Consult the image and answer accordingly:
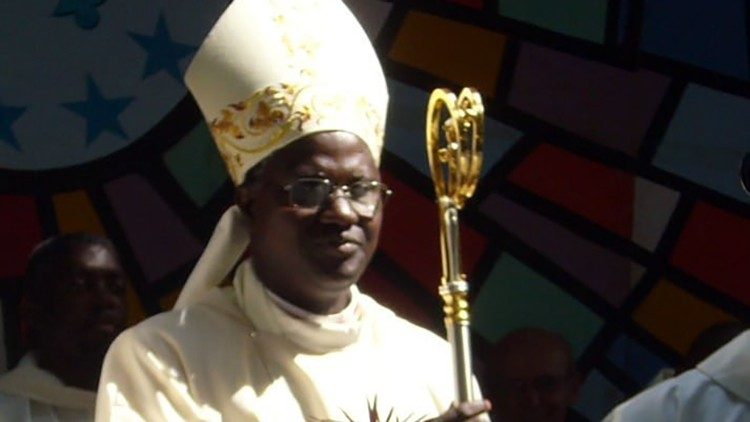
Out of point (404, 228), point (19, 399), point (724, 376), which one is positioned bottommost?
point (19, 399)

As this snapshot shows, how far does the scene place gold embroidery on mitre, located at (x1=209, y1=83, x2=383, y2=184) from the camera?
5980 mm

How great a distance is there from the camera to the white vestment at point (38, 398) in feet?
23.2

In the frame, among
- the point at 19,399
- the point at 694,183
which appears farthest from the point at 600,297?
the point at 19,399

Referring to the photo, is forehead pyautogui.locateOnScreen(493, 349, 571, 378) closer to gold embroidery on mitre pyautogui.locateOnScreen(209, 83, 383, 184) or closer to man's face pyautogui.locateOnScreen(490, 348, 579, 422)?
man's face pyautogui.locateOnScreen(490, 348, 579, 422)

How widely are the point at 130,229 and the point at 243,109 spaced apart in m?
2.04

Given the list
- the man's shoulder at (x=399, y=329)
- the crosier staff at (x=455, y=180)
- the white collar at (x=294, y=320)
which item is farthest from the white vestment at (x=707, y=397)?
the man's shoulder at (x=399, y=329)

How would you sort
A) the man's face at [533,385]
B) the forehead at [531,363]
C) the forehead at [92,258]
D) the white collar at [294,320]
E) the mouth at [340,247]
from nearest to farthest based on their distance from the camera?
the mouth at [340,247]
the white collar at [294,320]
the forehead at [92,258]
the man's face at [533,385]
the forehead at [531,363]

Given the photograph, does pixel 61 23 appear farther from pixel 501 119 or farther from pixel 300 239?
pixel 300 239

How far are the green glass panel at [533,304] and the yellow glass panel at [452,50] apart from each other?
0.54 m

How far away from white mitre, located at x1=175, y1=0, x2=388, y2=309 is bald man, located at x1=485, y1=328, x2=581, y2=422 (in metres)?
1.34

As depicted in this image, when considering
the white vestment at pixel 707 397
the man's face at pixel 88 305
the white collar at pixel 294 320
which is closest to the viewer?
the white vestment at pixel 707 397

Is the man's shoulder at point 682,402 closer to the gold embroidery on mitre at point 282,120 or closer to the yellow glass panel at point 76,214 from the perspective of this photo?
the gold embroidery on mitre at point 282,120

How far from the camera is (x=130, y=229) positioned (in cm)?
812

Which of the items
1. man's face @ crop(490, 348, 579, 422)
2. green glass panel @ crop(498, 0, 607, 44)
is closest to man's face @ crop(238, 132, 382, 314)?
man's face @ crop(490, 348, 579, 422)
